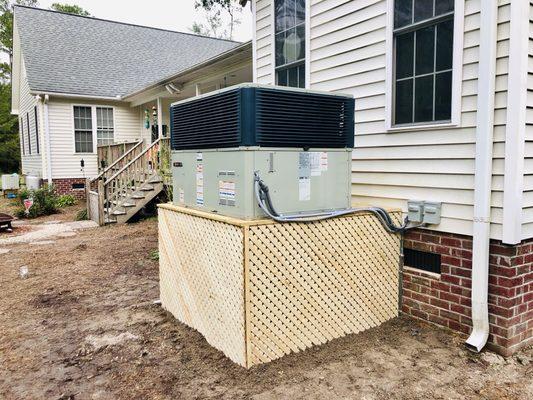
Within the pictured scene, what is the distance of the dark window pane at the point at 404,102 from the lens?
4185 mm

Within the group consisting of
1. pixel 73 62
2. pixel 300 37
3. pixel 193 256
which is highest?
pixel 73 62

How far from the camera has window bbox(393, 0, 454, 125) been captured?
12.6 feet

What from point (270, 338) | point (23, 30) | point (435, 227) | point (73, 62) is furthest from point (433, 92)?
point (23, 30)

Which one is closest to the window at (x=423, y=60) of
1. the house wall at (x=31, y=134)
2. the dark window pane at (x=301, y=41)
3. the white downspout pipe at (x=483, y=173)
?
the white downspout pipe at (x=483, y=173)

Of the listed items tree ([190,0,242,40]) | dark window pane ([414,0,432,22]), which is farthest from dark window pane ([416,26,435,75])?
tree ([190,0,242,40])

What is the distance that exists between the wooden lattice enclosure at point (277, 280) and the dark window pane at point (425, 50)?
1395 mm

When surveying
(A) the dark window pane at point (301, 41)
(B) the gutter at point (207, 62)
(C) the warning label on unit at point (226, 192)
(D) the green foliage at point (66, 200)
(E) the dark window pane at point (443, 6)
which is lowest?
(D) the green foliage at point (66, 200)

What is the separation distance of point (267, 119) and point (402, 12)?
1895 mm

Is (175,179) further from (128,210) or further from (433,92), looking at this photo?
(128,210)

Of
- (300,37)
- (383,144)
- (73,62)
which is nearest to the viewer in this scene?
(383,144)

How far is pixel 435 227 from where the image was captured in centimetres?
397

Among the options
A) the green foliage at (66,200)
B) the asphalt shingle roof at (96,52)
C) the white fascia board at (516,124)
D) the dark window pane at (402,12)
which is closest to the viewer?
the white fascia board at (516,124)

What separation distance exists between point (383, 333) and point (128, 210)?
25.3 ft

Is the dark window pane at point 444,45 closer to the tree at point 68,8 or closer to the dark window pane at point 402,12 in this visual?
the dark window pane at point 402,12
